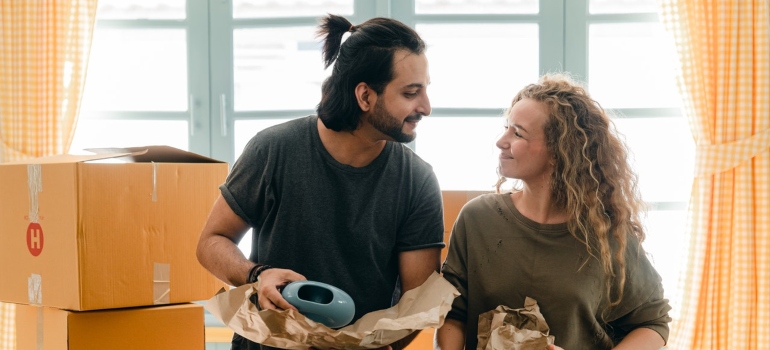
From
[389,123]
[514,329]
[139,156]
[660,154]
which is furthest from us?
[660,154]

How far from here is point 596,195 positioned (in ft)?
5.57

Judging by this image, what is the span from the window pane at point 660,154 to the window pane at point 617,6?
1.39 ft

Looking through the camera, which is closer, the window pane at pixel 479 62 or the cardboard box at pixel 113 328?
the cardboard box at pixel 113 328

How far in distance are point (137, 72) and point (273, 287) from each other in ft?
6.52

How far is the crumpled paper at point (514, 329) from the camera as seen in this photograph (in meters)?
1.50

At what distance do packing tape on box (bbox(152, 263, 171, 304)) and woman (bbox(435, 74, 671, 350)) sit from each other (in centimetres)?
75

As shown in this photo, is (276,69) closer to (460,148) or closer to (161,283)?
(460,148)

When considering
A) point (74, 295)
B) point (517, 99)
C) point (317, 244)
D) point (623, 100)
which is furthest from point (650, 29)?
point (74, 295)

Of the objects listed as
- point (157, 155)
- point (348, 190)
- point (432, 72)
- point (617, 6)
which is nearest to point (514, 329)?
point (348, 190)

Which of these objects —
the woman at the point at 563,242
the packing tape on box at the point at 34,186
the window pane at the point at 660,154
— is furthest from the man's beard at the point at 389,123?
the window pane at the point at 660,154

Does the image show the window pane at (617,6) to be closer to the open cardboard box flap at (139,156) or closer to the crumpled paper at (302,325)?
the open cardboard box flap at (139,156)

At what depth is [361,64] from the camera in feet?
5.40

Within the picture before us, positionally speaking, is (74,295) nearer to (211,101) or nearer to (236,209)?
(236,209)

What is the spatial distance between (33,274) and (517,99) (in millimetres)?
1284
